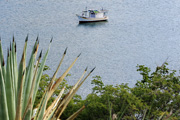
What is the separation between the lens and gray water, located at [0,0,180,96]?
595 inches

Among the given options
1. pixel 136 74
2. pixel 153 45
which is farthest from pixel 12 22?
pixel 136 74

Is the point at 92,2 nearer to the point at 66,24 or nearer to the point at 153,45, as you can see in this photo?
the point at 66,24

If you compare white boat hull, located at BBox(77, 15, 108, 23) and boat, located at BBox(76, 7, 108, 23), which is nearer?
white boat hull, located at BBox(77, 15, 108, 23)

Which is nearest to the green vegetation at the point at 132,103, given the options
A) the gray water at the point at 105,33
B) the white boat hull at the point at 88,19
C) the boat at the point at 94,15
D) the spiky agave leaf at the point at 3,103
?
the spiky agave leaf at the point at 3,103

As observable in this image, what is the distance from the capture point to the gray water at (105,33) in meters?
15.1

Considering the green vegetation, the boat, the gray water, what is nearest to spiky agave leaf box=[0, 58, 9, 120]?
the green vegetation

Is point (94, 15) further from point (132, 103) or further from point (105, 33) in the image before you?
point (132, 103)

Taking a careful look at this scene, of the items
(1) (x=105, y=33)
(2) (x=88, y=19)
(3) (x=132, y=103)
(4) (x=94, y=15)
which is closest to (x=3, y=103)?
(3) (x=132, y=103)

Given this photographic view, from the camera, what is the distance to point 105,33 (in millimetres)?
22391

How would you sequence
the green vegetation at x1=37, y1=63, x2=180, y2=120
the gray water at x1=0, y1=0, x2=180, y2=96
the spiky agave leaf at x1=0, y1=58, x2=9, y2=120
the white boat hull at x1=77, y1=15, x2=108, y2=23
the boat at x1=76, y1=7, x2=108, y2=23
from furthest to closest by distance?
the boat at x1=76, y1=7, x2=108, y2=23 → the white boat hull at x1=77, y1=15, x2=108, y2=23 → the gray water at x1=0, y1=0, x2=180, y2=96 → the green vegetation at x1=37, y1=63, x2=180, y2=120 → the spiky agave leaf at x1=0, y1=58, x2=9, y2=120

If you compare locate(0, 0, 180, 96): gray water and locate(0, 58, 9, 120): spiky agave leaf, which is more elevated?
locate(0, 58, 9, 120): spiky agave leaf

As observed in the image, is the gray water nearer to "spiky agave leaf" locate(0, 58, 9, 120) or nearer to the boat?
the boat

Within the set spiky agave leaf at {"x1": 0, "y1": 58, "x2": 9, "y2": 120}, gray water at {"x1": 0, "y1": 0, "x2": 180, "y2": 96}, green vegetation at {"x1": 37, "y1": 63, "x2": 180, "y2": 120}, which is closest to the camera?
spiky agave leaf at {"x1": 0, "y1": 58, "x2": 9, "y2": 120}

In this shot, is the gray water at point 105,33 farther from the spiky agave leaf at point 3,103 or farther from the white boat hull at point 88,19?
the spiky agave leaf at point 3,103
